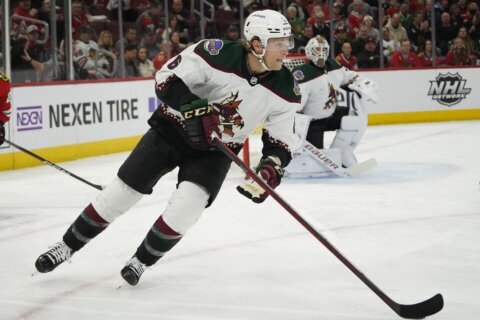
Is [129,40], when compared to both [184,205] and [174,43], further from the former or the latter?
[184,205]

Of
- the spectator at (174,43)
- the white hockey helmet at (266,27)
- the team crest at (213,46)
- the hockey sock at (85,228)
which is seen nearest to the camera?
the white hockey helmet at (266,27)

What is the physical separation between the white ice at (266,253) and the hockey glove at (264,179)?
37 centimetres

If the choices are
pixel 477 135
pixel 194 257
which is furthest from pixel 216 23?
pixel 194 257

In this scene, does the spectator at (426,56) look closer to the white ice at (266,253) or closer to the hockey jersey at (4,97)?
the white ice at (266,253)

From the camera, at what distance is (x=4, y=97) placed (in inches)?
201

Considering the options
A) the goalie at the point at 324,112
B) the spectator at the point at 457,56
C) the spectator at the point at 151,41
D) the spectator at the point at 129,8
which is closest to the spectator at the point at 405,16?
the spectator at the point at 457,56

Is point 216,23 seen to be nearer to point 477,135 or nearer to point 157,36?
point 157,36

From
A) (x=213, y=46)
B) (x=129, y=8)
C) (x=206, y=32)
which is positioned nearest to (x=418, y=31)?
(x=206, y=32)

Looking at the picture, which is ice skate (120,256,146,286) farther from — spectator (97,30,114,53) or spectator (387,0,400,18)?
spectator (387,0,400,18)

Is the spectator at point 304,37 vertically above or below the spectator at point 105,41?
below

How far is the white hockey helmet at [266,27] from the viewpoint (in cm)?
332

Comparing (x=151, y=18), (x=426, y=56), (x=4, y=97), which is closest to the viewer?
(x=4, y=97)

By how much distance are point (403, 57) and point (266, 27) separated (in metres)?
8.10

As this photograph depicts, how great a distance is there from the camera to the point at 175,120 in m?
3.48
